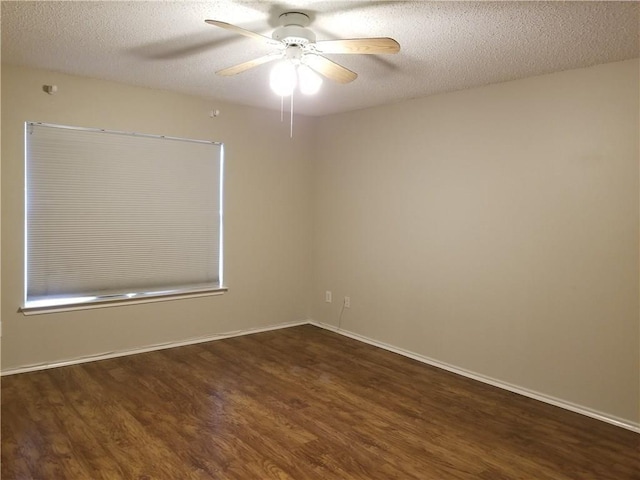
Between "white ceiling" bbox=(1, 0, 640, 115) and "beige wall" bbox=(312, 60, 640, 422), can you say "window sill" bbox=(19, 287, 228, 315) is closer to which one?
"beige wall" bbox=(312, 60, 640, 422)

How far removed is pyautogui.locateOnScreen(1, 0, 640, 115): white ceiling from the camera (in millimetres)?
2338

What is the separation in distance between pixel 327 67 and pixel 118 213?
7.79 feet

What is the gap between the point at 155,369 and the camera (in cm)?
380

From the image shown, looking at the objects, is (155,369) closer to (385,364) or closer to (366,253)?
(385,364)

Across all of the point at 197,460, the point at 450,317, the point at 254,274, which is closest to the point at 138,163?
the point at 254,274

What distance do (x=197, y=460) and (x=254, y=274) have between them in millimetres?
2569

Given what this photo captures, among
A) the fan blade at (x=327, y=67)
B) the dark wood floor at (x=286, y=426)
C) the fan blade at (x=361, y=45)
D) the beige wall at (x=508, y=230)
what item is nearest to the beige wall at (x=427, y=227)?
the beige wall at (x=508, y=230)

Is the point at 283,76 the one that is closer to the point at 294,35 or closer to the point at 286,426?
the point at 294,35

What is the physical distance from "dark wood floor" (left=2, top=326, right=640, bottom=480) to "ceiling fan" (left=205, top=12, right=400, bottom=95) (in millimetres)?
2030

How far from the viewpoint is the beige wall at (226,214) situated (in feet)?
11.8

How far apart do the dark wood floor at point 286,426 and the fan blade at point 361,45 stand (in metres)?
2.12

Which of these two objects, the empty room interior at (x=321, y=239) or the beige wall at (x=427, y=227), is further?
the beige wall at (x=427, y=227)

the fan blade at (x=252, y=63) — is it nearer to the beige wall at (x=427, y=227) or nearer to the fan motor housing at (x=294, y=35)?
the fan motor housing at (x=294, y=35)

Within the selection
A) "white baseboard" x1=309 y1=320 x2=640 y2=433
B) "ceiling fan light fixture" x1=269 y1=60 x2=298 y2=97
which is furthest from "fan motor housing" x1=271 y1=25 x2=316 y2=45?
"white baseboard" x1=309 y1=320 x2=640 y2=433
